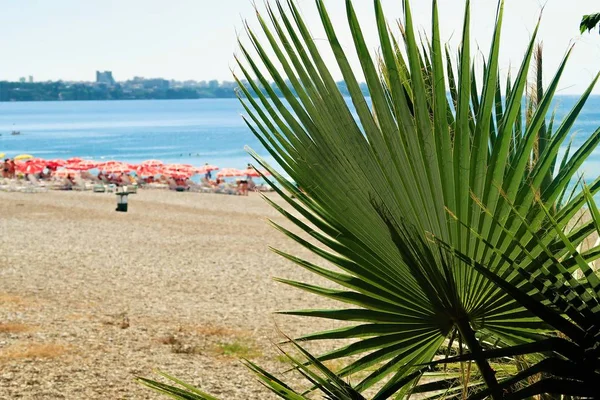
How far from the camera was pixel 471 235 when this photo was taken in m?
1.67

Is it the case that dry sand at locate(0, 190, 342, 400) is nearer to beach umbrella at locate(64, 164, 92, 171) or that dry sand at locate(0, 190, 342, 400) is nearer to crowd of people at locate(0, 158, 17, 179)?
beach umbrella at locate(64, 164, 92, 171)

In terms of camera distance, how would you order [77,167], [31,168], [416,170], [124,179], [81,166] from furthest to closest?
[81,166] < [77,167] < [124,179] < [31,168] < [416,170]

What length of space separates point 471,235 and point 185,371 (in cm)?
667

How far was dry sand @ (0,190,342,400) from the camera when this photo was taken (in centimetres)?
768

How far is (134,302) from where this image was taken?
11.9 metres

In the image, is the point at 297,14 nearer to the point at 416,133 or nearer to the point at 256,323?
the point at 416,133

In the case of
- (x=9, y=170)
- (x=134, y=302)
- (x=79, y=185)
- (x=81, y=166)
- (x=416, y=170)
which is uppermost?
(x=416, y=170)

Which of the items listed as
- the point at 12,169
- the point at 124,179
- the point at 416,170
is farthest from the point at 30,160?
the point at 416,170

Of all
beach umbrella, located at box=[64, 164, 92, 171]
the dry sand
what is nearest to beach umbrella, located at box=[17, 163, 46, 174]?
beach umbrella, located at box=[64, 164, 92, 171]

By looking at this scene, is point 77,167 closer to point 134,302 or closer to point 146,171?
point 146,171

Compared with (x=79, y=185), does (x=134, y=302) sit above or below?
above

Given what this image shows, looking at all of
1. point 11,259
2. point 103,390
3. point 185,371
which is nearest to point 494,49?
point 103,390

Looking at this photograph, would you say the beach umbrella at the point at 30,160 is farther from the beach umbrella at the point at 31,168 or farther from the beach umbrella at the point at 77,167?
the beach umbrella at the point at 77,167

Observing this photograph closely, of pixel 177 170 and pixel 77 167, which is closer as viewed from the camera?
pixel 77 167
